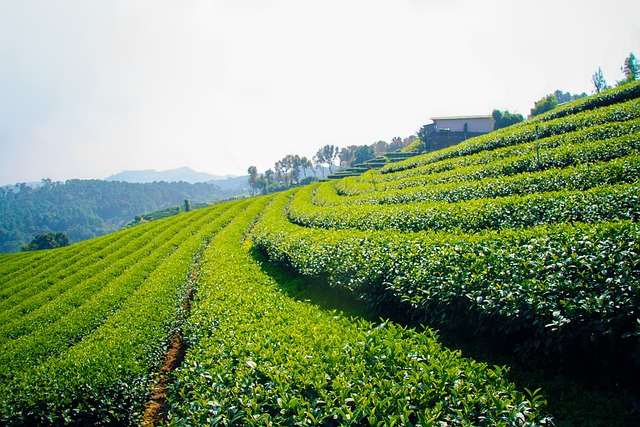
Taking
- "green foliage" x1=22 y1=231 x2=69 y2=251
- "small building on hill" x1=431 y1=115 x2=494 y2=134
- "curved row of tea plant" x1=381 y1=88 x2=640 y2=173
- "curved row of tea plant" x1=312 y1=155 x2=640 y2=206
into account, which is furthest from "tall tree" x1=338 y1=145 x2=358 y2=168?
"curved row of tea plant" x1=312 y1=155 x2=640 y2=206

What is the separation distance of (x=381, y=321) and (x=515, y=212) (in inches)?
236

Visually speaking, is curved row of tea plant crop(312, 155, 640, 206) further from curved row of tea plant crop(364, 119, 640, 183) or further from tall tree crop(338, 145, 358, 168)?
tall tree crop(338, 145, 358, 168)

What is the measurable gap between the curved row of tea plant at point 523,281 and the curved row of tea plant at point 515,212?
2015mm

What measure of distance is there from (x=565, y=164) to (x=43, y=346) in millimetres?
22429

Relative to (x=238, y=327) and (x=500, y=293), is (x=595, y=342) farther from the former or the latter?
(x=238, y=327)

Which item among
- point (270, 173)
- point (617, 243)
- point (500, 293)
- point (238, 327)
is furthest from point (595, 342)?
point (270, 173)

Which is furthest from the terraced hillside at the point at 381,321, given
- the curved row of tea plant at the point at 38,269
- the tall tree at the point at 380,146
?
the tall tree at the point at 380,146

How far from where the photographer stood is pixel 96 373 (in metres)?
7.46

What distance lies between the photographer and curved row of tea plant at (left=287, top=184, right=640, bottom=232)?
8414 millimetres

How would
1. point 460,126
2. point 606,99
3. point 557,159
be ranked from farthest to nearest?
point 460,126, point 606,99, point 557,159

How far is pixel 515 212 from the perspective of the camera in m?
10.0

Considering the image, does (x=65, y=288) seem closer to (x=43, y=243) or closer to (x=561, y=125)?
(x=561, y=125)

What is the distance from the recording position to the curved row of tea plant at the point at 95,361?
23.4ft

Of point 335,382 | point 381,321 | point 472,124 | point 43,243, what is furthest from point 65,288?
point 472,124
